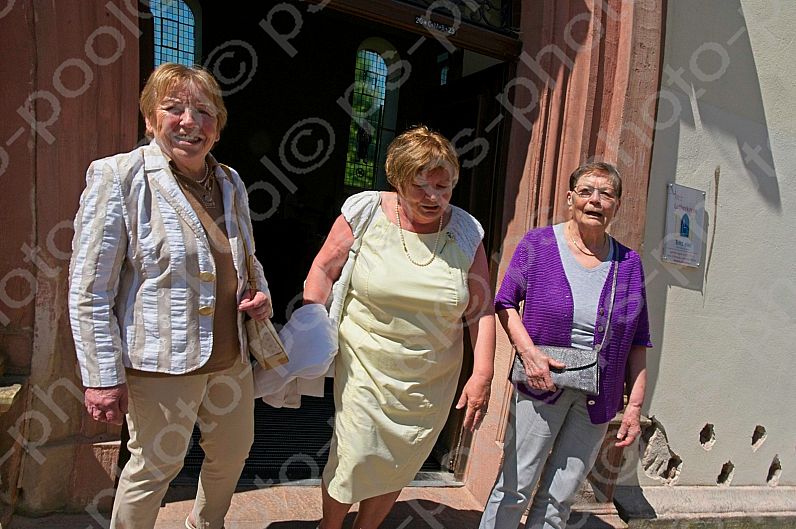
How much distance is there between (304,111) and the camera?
32.1 ft

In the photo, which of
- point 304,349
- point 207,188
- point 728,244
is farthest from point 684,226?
point 207,188

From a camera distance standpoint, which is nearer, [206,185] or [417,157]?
[206,185]

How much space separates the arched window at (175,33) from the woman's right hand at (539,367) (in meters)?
6.22

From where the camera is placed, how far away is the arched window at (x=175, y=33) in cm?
725

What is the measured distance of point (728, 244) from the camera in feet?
12.6

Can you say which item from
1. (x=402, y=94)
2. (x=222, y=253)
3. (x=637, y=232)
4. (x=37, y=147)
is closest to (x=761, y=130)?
(x=637, y=232)

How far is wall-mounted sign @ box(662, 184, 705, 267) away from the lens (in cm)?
360

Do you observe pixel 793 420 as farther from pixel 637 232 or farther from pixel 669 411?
pixel 637 232

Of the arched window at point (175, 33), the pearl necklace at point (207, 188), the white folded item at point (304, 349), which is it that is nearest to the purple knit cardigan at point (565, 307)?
the white folded item at point (304, 349)

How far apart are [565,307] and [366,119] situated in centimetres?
699

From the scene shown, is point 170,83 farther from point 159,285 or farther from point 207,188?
point 159,285

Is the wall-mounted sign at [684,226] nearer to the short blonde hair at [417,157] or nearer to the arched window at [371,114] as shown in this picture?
the short blonde hair at [417,157]

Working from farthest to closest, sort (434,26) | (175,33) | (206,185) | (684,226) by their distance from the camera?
(175,33) < (684,226) < (434,26) < (206,185)

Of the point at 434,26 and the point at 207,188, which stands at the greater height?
the point at 434,26
